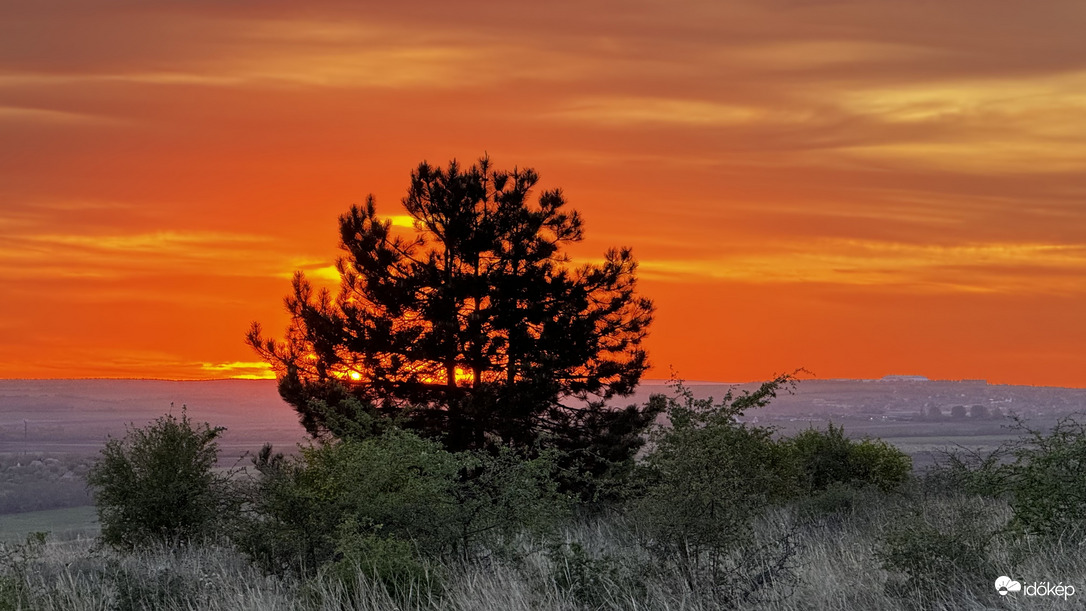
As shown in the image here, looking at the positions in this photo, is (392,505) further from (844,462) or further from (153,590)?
(844,462)

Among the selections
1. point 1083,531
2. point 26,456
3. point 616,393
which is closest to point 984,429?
point 26,456

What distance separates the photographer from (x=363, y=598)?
1455cm

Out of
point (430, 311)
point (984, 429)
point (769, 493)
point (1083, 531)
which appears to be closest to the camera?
point (1083, 531)

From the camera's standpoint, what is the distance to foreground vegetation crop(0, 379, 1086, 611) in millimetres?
14539

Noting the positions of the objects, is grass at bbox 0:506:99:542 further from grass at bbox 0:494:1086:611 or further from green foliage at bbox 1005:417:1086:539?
green foliage at bbox 1005:417:1086:539

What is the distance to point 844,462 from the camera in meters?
33.8

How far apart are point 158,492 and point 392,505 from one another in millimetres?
8915

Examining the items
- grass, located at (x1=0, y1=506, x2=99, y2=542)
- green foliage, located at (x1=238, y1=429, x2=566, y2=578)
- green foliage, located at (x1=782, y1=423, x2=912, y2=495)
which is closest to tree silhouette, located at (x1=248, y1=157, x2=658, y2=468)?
green foliage, located at (x1=782, y1=423, x2=912, y2=495)

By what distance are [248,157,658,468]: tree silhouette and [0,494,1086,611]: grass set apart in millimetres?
14676

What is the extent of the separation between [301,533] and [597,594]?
6.73 metres

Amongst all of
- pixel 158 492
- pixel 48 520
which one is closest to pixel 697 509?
pixel 158 492

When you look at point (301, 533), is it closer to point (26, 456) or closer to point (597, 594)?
point (597, 594)

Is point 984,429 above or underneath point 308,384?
underneath

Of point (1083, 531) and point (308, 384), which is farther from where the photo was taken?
point (308, 384)
